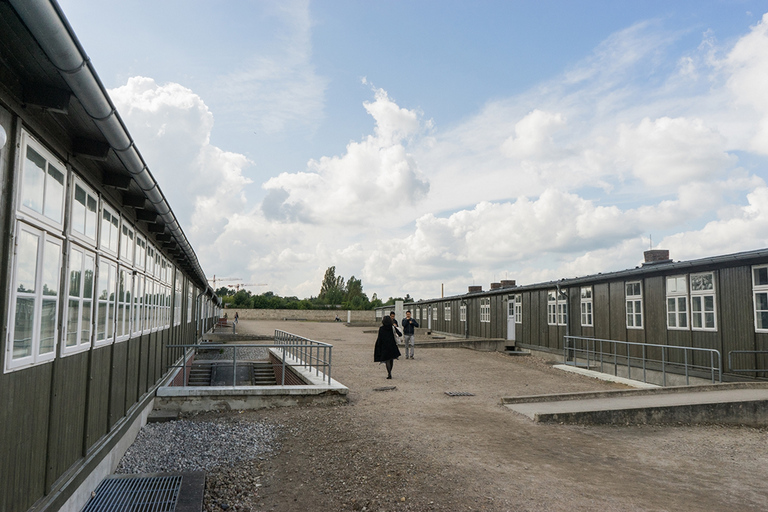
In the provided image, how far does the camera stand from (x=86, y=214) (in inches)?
203

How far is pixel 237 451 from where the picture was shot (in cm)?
730

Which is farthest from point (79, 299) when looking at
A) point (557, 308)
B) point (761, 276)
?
point (557, 308)

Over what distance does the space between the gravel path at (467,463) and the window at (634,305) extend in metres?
7.39

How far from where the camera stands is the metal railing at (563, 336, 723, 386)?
12.9 m

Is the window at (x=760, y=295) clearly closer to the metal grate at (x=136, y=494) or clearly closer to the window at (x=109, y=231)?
the metal grate at (x=136, y=494)

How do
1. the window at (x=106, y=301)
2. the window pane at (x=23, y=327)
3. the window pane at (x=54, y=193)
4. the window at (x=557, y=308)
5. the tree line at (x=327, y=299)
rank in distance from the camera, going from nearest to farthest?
the window pane at (x=23, y=327) → the window pane at (x=54, y=193) → the window at (x=106, y=301) → the window at (x=557, y=308) → the tree line at (x=327, y=299)

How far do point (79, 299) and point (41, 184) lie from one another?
1.44 meters


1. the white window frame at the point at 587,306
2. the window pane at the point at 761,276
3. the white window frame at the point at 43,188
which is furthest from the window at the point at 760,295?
the white window frame at the point at 43,188

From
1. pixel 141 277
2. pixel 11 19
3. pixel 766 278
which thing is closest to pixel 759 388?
pixel 766 278

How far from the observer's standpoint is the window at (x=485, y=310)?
94.2ft

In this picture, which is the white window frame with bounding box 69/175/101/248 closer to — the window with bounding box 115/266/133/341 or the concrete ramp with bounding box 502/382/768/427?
the window with bounding box 115/266/133/341

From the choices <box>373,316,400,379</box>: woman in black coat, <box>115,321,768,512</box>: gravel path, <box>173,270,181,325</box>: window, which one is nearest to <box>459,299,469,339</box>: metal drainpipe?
<box>373,316,400,379</box>: woman in black coat

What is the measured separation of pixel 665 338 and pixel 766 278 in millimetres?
3751

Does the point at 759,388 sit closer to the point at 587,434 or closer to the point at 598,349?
the point at 587,434
